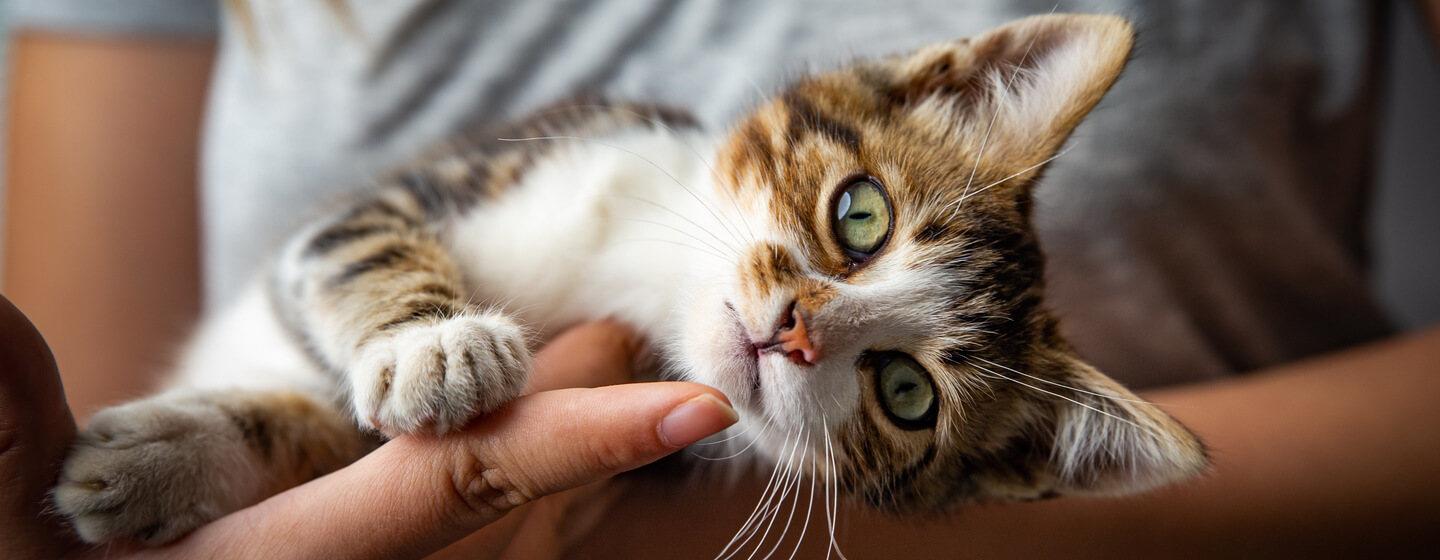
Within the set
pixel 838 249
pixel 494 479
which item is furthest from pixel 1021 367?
pixel 494 479

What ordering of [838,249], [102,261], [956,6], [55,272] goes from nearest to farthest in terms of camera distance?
[838,249] < [956,6] < [55,272] < [102,261]

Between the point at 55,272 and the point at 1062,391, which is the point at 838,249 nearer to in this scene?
the point at 1062,391

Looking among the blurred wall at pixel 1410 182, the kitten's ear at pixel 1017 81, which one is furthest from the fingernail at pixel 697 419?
the blurred wall at pixel 1410 182

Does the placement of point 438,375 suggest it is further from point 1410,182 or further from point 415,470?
point 1410,182

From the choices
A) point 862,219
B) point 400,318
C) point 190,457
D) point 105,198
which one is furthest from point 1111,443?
point 105,198

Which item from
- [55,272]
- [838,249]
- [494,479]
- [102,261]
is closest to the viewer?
[494,479]

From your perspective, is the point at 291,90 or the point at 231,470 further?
the point at 291,90

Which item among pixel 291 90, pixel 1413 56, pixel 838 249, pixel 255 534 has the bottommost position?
pixel 255 534
